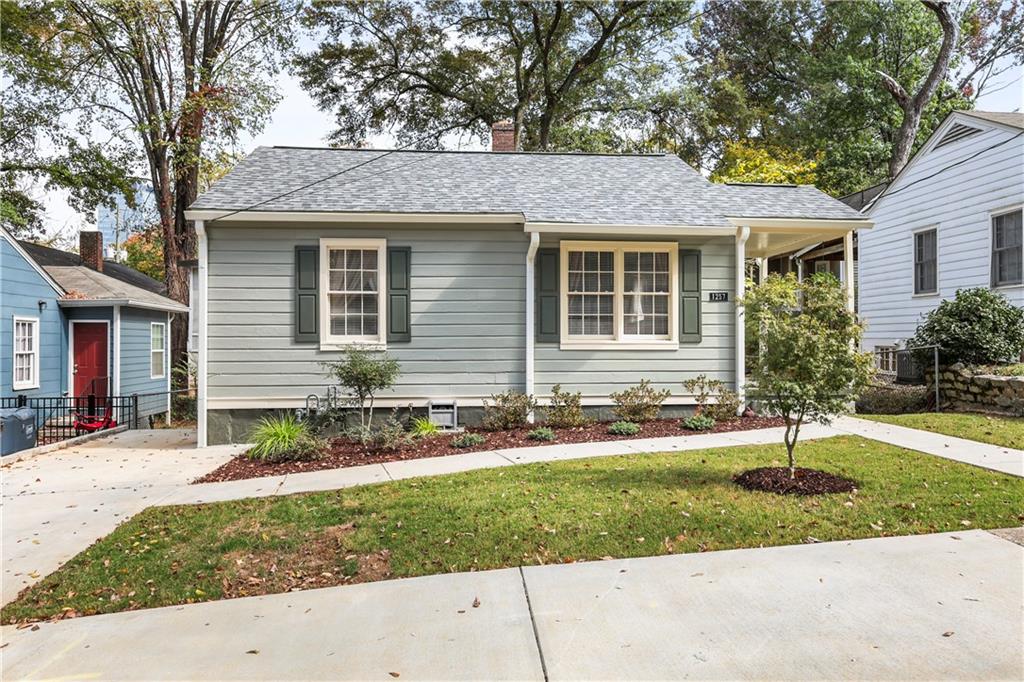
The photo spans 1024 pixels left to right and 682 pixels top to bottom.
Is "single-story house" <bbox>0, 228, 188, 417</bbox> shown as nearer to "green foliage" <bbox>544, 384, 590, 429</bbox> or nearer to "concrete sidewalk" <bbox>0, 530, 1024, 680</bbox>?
"green foliage" <bbox>544, 384, 590, 429</bbox>

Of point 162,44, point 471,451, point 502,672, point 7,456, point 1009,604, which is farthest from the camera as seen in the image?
point 162,44

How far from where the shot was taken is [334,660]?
3.18 metres

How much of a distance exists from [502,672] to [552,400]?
24.2 feet

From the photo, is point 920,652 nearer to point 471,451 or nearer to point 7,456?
point 471,451

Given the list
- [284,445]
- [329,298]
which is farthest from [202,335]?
[284,445]

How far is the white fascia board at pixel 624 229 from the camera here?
984cm

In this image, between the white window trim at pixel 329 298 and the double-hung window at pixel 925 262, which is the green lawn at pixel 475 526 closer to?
the white window trim at pixel 329 298

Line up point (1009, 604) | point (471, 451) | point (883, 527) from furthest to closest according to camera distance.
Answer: point (471, 451) < point (883, 527) < point (1009, 604)

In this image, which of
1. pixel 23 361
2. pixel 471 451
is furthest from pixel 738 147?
pixel 23 361

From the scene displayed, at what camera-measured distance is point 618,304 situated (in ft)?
34.7

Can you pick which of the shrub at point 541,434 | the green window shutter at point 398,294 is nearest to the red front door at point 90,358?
the green window shutter at point 398,294

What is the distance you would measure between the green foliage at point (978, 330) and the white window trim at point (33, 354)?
1793cm

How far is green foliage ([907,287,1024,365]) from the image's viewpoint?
10.9m

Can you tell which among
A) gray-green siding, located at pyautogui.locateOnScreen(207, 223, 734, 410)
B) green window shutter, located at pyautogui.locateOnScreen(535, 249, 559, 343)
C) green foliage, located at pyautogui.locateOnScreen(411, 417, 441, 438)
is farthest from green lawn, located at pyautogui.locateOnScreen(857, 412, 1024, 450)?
green foliage, located at pyautogui.locateOnScreen(411, 417, 441, 438)
